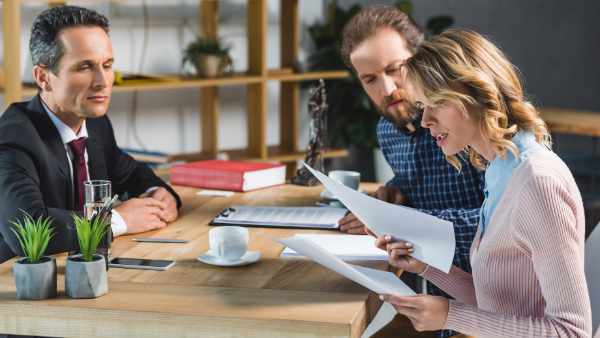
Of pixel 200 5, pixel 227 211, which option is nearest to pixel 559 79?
pixel 200 5

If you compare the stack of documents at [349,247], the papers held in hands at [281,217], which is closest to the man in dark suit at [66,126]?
the papers held in hands at [281,217]

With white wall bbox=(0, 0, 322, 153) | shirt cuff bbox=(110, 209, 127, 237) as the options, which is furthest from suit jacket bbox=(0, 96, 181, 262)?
white wall bbox=(0, 0, 322, 153)

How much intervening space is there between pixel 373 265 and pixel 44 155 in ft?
2.83

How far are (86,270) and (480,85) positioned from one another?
2.58 feet

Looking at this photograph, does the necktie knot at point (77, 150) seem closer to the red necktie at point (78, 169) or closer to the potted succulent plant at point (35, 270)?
the red necktie at point (78, 169)

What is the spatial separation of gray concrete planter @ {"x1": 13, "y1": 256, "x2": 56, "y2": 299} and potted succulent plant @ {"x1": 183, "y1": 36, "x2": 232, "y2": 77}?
2.98 meters

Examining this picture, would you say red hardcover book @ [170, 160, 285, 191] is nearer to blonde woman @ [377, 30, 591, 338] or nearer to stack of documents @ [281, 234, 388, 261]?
stack of documents @ [281, 234, 388, 261]

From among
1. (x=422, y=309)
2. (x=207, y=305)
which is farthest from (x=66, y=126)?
(x=422, y=309)

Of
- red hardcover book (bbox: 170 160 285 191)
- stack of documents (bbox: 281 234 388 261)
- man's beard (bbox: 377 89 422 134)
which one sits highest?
man's beard (bbox: 377 89 422 134)

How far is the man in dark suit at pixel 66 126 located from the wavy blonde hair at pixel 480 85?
0.85 meters

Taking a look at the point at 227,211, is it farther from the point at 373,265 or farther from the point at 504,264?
the point at 504,264

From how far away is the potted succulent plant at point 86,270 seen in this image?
161 cm

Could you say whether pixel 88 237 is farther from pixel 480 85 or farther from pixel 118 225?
pixel 480 85

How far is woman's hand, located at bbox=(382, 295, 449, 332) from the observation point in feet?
5.34
